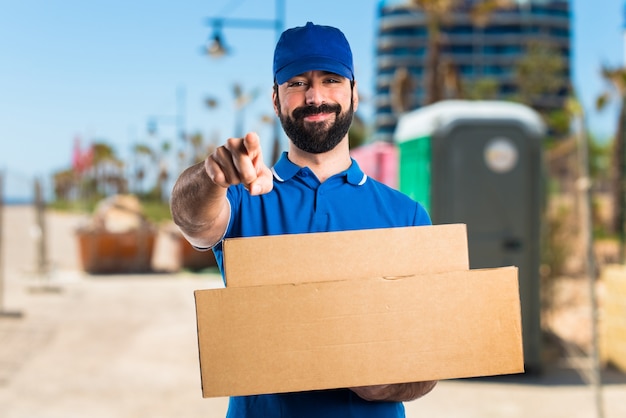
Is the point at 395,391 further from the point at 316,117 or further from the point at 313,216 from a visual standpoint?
the point at 316,117

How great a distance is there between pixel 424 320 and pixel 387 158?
23.0 ft

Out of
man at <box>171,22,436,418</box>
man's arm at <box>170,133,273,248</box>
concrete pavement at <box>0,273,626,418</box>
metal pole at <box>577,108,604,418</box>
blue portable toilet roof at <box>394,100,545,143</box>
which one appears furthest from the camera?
blue portable toilet roof at <box>394,100,545,143</box>

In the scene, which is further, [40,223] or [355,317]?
[40,223]

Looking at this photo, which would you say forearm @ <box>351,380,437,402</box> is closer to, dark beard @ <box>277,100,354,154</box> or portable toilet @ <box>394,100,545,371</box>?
dark beard @ <box>277,100,354,154</box>

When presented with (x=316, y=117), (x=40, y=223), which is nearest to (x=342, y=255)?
(x=316, y=117)

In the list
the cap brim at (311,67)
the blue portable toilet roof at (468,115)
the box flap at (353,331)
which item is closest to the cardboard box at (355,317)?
the box flap at (353,331)

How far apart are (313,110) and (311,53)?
13 cm

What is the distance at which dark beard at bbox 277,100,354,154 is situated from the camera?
76.0 inches

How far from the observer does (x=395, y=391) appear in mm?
1836

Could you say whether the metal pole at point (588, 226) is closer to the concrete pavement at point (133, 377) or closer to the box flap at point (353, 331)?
the concrete pavement at point (133, 377)

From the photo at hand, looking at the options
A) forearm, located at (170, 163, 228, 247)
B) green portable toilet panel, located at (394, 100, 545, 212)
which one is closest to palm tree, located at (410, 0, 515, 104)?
green portable toilet panel, located at (394, 100, 545, 212)

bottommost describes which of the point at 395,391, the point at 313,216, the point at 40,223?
the point at 395,391

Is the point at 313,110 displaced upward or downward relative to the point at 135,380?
upward

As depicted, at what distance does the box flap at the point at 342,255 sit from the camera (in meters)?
1.68
